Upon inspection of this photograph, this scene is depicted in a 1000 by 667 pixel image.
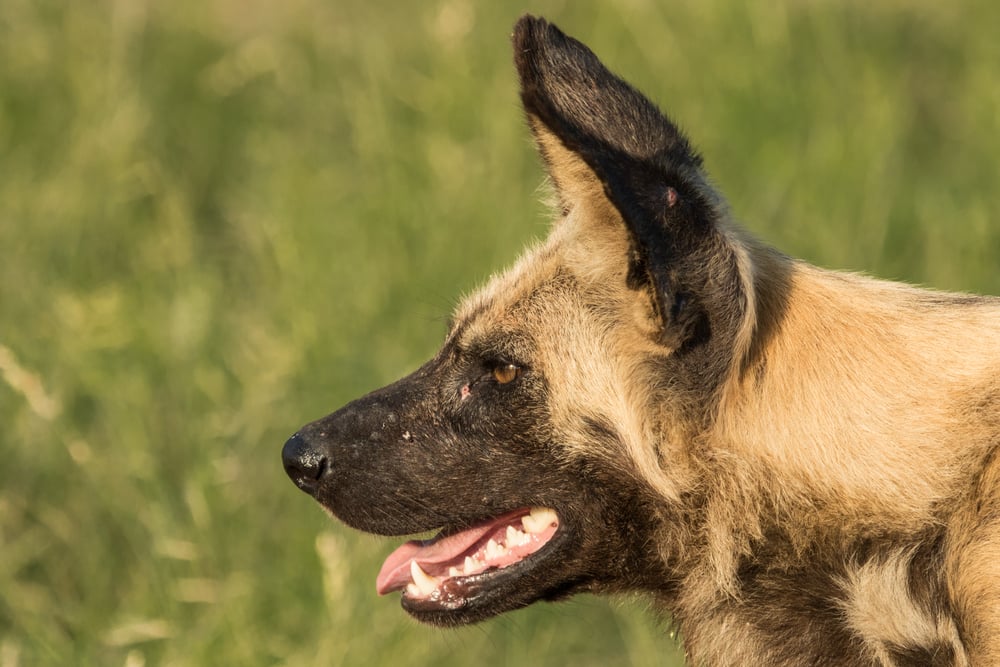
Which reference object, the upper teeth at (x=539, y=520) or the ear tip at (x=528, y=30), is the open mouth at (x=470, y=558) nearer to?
the upper teeth at (x=539, y=520)

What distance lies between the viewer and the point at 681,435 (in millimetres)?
2602

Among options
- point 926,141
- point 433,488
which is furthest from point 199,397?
point 926,141

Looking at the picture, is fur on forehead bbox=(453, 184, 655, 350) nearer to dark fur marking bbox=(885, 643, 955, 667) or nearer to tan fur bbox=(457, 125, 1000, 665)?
tan fur bbox=(457, 125, 1000, 665)

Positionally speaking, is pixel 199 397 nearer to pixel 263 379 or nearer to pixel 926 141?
pixel 263 379

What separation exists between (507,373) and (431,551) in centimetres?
45

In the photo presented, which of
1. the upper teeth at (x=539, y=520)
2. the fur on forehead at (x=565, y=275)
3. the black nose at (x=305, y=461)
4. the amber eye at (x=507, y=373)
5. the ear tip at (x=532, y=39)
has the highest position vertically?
the ear tip at (x=532, y=39)

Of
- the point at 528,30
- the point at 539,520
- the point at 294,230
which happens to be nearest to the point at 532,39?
the point at 528,30

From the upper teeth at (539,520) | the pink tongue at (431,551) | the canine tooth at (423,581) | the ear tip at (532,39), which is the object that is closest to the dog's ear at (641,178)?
the ear tip at (532,39)

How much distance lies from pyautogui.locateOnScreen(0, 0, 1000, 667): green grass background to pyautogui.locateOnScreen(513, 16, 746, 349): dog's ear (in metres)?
0.81

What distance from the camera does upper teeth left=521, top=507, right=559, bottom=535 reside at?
2789 mm

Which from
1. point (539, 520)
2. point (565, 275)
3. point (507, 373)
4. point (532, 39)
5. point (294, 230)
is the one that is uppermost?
point (532, 39)

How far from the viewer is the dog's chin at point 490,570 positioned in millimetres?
2775

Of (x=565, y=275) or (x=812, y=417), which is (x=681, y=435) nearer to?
(x=812, y=417)

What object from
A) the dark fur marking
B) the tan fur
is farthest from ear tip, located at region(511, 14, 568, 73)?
the dark fur marking
